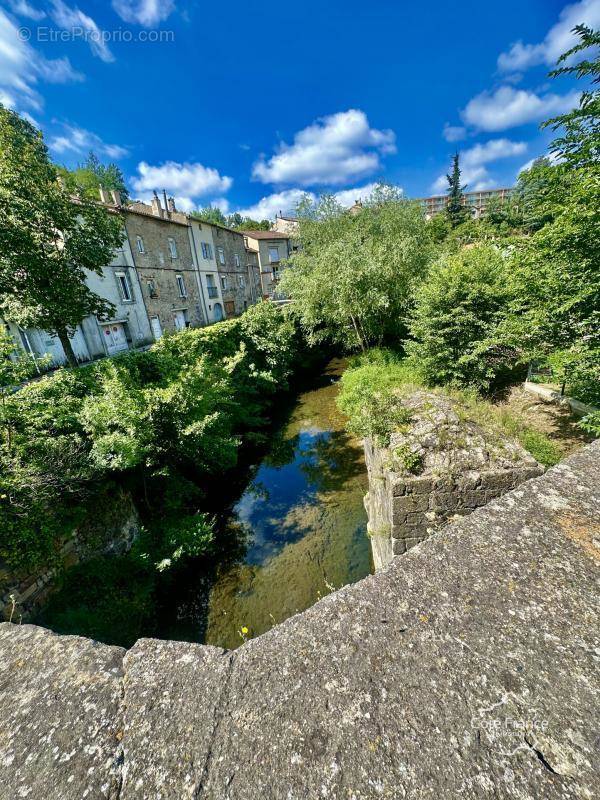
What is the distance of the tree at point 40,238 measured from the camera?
23.9 feet

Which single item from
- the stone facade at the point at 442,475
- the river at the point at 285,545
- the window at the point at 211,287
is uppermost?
the window at the point at 211,287

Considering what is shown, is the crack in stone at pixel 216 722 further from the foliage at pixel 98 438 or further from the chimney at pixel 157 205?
the chimney at pixel 157 205

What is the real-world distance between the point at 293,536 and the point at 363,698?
6536 mm

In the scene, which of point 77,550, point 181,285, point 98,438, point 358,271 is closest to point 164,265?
point 181,285

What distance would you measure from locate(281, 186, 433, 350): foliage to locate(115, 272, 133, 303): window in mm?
8961

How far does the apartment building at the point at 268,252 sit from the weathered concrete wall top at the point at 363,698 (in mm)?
37934

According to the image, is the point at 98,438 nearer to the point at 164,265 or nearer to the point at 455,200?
the point at 164,265

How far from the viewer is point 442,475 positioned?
440 centimetres

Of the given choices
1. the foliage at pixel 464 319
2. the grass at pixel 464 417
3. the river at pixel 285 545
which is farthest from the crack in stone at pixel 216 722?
the foliage at pixel 464 319

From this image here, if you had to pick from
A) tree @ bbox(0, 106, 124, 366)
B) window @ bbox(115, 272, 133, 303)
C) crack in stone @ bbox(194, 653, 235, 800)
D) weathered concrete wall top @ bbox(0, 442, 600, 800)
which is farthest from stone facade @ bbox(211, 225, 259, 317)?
crack in stone @ bbox(194, 653, 235, 800)

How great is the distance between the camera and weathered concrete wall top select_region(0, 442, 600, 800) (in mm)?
923

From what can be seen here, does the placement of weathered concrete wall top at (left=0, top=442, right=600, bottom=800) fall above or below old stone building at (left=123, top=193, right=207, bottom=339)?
below

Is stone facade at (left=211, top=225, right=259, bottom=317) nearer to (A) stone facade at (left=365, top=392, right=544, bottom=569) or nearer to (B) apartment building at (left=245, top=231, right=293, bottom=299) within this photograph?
(B) apartment building at (left=245, top=231, right=293, bottom=299)

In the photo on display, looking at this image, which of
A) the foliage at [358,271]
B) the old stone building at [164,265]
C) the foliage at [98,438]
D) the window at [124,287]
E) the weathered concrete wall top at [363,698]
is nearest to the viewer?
the weathered concrete wall top at [363,698]
